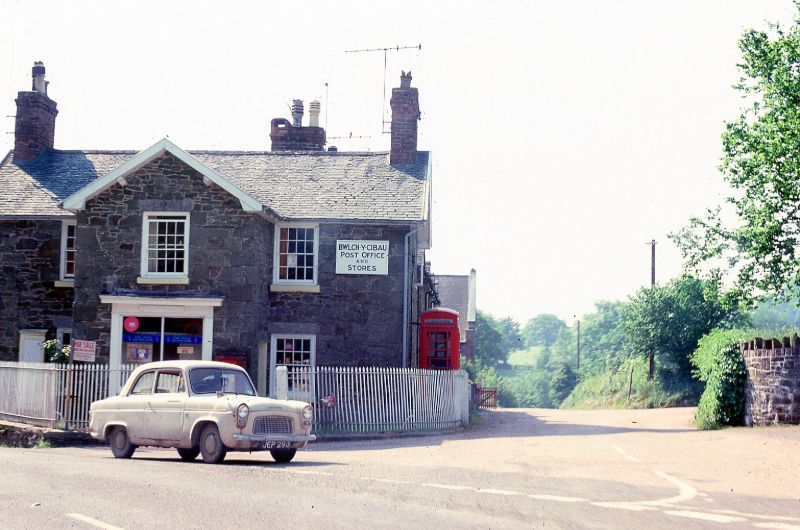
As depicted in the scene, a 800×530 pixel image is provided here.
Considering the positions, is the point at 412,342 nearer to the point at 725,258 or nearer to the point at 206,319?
the point at 206,319

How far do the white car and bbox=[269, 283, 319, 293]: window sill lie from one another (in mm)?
10038

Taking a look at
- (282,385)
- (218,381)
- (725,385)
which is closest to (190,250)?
(282,385)

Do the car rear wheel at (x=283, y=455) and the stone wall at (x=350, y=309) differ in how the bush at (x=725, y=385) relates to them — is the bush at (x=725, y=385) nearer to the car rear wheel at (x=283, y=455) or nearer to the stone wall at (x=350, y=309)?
the stone wall at (x=350, y=309)

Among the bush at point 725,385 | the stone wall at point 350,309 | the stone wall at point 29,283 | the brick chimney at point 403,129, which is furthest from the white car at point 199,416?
the brick chimney at point 403,129

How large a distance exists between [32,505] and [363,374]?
44.8ft

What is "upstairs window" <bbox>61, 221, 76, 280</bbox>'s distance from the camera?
27906mm

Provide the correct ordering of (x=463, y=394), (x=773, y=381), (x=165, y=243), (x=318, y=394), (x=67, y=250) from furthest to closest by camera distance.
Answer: (x=67, y=250), (x=463, y=394), (x=165, y=243), (x=773, y=381), (x=318, y=394)

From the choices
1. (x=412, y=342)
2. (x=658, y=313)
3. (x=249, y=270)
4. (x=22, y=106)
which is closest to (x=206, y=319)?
(x=249, y=270)

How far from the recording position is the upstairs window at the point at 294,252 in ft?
88.6

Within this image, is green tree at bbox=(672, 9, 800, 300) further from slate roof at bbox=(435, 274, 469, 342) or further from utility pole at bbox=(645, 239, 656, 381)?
slate roof at bbox=(435, 274, 469, 342)

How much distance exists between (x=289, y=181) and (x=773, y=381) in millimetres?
14475

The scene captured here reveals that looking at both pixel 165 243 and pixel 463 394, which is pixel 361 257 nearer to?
pixel 463 394

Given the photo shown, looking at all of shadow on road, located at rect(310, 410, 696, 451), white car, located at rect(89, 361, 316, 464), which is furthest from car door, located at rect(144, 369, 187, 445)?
shadow on road, located at rect(310, 410, 696, 451)

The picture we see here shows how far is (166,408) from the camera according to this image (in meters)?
15.7
